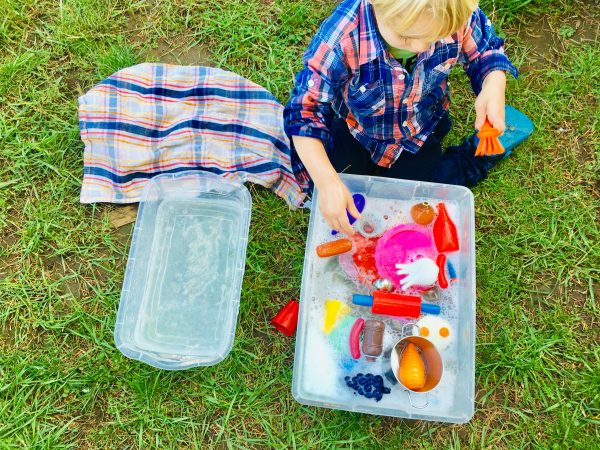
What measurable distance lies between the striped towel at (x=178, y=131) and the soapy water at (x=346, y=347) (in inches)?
11.1

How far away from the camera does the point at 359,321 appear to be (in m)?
1.48

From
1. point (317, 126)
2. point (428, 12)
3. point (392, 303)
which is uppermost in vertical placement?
point (428, 12)

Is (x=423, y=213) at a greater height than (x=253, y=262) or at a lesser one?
greater

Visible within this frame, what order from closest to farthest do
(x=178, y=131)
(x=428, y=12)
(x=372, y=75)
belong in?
(x=428, y=12), (x=372, y=75), (x=178, y=131)

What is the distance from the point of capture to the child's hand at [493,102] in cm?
127

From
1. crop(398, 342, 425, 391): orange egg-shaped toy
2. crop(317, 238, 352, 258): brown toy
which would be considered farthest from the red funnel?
crop(398, 342, 425, 391): orange egg-shaped toy

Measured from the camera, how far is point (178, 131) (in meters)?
1.72

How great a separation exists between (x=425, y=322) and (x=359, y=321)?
0.63 feet

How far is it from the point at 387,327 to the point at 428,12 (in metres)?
0.89

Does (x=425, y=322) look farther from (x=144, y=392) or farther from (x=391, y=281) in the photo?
(x=144, y=392)

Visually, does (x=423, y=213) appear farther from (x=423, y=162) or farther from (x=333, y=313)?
(x=333, y=313)

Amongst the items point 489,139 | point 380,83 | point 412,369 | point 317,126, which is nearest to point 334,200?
point 317,126

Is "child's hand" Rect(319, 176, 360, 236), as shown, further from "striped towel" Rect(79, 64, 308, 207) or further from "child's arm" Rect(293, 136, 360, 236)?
"striped towel" Rect(79, 64, 308, 207)

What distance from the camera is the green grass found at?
4.95 feet
